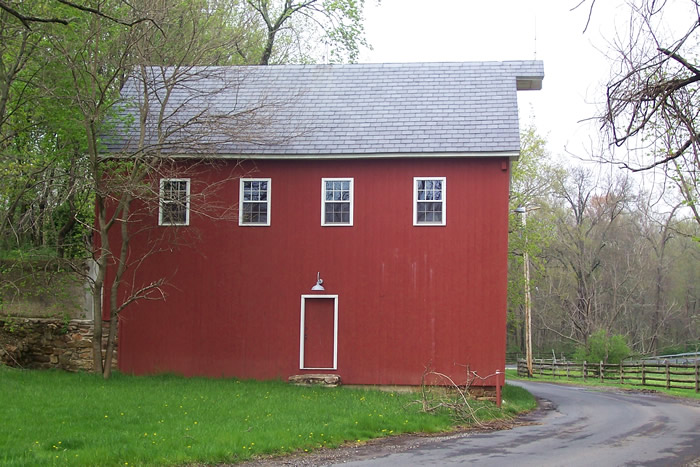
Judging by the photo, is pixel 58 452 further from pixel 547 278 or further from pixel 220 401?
pixel 547 278

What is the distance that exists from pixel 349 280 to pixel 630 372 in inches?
687

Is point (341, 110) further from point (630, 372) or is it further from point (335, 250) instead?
point (630, 372)

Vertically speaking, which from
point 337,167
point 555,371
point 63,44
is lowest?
point 555,371

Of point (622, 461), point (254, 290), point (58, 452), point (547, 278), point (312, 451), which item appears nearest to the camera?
point (58, 452)

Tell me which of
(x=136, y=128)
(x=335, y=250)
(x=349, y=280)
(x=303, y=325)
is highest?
(x=136, y=128)

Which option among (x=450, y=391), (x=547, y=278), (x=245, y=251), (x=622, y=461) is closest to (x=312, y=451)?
(x=622, y=461)

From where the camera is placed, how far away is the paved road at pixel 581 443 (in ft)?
34.0

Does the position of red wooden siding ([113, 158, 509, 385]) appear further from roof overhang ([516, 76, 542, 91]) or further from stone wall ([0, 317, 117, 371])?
roof overhang ([516, 76, 542, 91])

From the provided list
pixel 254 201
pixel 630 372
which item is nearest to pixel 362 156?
pixel 254 201

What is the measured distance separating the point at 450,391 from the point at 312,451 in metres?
7.12

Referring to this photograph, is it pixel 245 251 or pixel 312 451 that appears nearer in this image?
pixel 312 451

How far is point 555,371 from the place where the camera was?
128ft

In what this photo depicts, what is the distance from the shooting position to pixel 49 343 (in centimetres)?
1862

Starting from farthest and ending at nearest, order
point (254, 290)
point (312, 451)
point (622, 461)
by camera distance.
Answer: point (254, 290)
point (312, 451)
point (622, 461)
